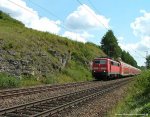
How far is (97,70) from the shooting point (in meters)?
48.2

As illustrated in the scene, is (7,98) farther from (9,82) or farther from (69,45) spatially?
(69,45)

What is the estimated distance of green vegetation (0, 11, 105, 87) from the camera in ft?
111

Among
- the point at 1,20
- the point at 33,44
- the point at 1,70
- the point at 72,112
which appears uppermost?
the point at 1,20

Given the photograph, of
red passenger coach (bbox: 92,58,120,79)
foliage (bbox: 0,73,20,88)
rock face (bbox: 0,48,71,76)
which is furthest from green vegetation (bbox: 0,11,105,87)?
red passenger coach (bbox: 92,58,120,79)

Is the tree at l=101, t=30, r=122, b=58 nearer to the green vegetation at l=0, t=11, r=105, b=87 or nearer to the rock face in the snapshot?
the green vegetation at l=0, t=11, r=105, b=87

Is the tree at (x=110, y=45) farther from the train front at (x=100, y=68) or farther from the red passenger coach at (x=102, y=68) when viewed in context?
the train front at (x=100, y=68)

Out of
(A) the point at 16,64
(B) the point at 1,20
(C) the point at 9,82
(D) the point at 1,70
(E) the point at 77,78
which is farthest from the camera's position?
(B) the point at 1,20

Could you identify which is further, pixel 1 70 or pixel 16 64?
A: pixel 16 64

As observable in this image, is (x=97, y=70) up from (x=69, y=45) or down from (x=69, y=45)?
down

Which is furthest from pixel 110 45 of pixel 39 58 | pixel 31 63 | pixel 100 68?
pixel 31 63

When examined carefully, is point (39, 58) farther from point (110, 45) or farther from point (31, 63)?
point (110, 45)

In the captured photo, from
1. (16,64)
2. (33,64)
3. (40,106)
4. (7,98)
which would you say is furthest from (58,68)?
(40,106)

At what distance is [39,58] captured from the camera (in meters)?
39.9

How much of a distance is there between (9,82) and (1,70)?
2.84m
